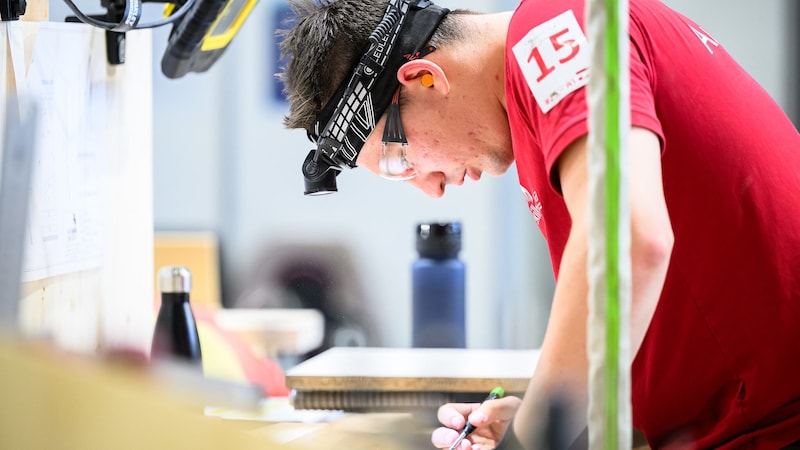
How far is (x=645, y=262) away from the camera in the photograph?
78cm

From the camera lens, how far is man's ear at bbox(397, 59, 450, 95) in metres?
1.17

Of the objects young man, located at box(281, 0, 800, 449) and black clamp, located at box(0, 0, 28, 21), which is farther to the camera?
black clamp, located at box(0, 0, 28, 21)

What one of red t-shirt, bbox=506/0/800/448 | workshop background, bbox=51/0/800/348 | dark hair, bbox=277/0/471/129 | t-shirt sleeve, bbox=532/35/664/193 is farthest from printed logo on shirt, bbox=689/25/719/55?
workshop background, bbox=51/0/800/348

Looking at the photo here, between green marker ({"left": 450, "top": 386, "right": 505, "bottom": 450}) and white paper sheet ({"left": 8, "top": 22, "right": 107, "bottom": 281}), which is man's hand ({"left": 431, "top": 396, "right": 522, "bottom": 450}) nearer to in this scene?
green marker ({"left": 450, "top": 386, "right": 505, "bottom": 450})

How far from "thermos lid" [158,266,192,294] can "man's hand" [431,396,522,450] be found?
44 centimetres

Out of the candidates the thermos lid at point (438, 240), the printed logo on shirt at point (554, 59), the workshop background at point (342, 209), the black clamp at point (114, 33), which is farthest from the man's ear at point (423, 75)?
the workshop background at point (342, 209)

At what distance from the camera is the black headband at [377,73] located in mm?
1197

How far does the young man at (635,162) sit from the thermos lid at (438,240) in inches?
13.4

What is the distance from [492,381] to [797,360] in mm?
493

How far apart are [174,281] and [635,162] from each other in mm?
802

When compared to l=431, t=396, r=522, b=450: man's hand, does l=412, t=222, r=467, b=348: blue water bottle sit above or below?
above

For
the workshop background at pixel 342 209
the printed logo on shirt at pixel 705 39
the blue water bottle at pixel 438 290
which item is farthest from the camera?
the workshop background at pixel 342 209

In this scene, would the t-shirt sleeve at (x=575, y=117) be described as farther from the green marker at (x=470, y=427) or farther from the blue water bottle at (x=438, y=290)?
the blue water bottle at (x=438, y=290)

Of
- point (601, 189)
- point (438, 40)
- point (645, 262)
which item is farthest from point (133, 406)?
point (438, 40)
